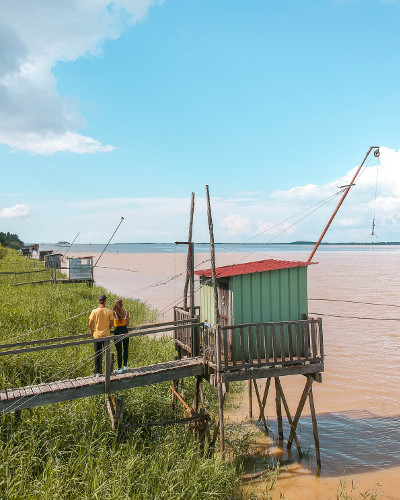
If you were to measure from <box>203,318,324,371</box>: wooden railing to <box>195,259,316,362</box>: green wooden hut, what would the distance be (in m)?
0.22

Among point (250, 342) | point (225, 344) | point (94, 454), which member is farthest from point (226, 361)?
point (94, 454)

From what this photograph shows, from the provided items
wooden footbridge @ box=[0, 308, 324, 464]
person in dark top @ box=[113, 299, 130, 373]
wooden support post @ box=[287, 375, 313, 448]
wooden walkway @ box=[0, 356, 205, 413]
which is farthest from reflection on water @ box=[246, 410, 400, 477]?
person in dark top @ box=[113, 299, 130, 373]

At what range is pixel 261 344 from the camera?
10164 mm

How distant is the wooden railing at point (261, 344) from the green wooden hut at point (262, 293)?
22cm

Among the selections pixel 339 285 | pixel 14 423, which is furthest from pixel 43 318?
pixel 339 285

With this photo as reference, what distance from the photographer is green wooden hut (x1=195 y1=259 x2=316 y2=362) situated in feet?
→ 32.8

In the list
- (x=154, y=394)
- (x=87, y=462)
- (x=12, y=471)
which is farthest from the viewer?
(x=154, y=394)

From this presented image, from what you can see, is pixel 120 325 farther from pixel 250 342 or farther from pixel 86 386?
pixel 250 342

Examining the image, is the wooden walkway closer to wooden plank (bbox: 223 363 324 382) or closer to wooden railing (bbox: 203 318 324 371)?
wooden railing (bbox: 203 318 324 371)

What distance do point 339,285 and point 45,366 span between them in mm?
35445

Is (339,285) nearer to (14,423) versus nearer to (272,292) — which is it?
(272,292)

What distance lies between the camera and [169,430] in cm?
998

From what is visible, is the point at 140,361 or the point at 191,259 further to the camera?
the point at 140,361

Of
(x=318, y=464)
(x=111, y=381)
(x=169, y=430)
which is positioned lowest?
(x=318, y=464)
